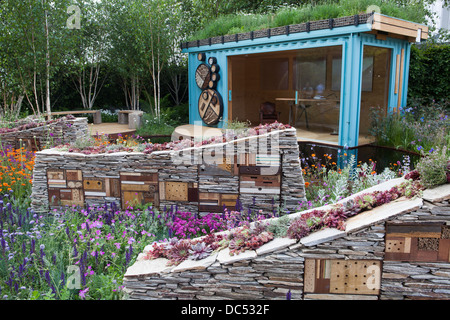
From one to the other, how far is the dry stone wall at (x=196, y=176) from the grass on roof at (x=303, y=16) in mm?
5335

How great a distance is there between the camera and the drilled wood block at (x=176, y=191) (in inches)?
179

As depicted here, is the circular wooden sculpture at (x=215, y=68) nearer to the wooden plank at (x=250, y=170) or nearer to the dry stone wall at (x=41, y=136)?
the dry stone wall at (x=41, y=136)

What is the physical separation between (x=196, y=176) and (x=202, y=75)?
26.1ft

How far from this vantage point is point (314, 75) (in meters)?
10.3

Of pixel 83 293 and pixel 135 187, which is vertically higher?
pixel 135 187

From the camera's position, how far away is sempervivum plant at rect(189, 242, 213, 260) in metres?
2.79

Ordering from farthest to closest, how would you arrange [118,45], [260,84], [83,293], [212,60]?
[118,45] < [260,84] < [212,60] < [83,293]

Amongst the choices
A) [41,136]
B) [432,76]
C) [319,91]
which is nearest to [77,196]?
[41,136]

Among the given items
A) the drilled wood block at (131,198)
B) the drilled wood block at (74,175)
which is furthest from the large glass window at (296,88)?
the drilled wood block at (74,175)

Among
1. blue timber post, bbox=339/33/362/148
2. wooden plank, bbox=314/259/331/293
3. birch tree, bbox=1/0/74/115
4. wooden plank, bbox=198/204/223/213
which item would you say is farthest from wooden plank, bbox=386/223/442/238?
birch tree, bbox=1/0/74/115

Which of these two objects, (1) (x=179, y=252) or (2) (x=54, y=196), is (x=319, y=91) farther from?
(1) (x=179, y=252)

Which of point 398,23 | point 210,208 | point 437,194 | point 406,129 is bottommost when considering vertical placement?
point 210,208
